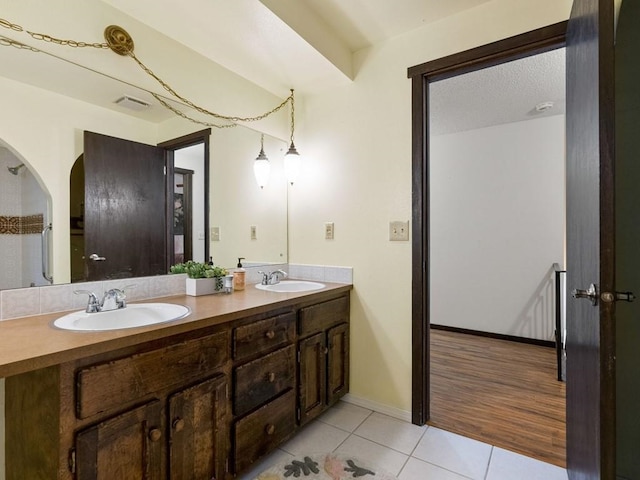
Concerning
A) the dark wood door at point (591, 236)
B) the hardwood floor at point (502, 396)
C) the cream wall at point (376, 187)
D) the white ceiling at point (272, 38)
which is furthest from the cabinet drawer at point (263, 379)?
the white ceiling at point (272, 38)

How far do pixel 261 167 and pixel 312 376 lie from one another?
4.69 ft

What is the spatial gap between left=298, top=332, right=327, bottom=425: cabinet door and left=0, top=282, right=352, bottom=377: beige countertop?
1.16ft

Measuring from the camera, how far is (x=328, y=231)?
2.35 m

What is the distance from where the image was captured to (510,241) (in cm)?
355

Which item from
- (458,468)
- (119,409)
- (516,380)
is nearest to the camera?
(119,409)

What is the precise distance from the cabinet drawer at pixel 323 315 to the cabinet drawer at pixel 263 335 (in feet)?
0.29

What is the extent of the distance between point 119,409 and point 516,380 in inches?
106

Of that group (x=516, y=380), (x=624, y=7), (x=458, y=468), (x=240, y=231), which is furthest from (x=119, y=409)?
(x=516, y=380)

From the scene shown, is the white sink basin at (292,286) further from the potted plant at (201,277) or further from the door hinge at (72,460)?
the door hinge at (72,460)

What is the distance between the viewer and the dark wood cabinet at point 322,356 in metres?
1.80

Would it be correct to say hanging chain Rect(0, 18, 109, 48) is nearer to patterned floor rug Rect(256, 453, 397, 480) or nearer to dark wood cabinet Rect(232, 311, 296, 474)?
dark wood cabinet Rect(232, 311, 296, 474)

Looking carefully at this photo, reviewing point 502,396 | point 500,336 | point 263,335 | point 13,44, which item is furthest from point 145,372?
point 500,336

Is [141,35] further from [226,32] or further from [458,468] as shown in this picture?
[458,468]

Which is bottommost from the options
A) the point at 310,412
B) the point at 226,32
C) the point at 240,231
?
the point at 310,412
